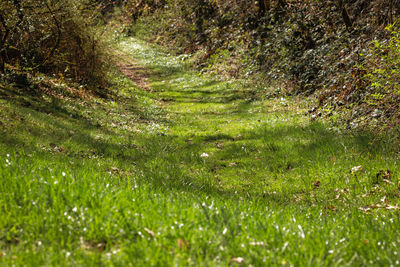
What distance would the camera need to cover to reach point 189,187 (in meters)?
6.18

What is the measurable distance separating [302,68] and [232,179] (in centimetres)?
1088

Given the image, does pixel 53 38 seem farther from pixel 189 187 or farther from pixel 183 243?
pixel 183 243

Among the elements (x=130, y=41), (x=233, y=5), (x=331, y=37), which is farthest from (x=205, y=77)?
(x=130, y=41)

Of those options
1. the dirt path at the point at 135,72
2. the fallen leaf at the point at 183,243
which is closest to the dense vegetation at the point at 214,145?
the fallen leaf at the point at 183,243

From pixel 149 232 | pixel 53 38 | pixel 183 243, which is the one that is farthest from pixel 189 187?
pixel 53 38

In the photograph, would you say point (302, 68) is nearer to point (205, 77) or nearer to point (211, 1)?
point (205, 77)

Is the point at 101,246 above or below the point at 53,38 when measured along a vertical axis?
below

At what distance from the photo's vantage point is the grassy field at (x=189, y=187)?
9.02 ft

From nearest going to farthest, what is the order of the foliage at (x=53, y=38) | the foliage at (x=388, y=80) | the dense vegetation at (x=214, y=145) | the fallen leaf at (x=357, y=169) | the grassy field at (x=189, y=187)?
the grassy field at (x=189, y=187) → the dense vegetation at (x=214, y=145) → the fallen leaf at (x=357, y=169) → the foliage at (x=388, y=80) → the foliage at (x=53, y=38)

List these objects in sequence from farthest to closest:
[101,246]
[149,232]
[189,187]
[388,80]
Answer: [388,80]
[189,187]
[149,232]
[101,246]

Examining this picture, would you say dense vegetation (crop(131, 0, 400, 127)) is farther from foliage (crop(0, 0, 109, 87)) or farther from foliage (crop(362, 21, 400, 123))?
foliage (crop(0, 0, 109, 87))

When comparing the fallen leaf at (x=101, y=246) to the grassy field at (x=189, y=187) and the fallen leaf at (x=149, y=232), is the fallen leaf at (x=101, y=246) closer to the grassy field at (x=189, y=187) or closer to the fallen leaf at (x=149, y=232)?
the grassy field at (x=189, y=187)

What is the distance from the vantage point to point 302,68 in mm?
16250

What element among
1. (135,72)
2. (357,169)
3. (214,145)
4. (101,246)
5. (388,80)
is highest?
(101,246)
